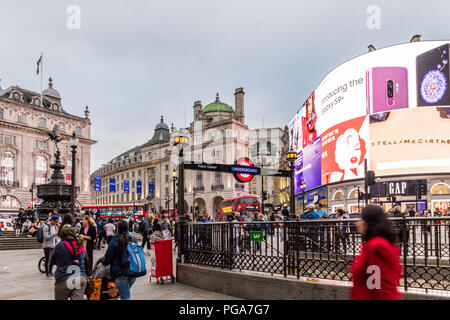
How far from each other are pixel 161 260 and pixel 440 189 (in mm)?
35063

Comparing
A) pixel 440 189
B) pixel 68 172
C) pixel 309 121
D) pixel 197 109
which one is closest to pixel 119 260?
pixel 440 189

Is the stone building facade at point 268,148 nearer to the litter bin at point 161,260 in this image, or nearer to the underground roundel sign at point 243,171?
the underground roundel sign at point 243,171

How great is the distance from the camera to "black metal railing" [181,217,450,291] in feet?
19.8

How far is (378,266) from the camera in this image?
3420 millimetres

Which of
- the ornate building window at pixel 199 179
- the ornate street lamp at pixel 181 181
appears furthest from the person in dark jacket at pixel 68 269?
the ornate building window at pixel 199 179

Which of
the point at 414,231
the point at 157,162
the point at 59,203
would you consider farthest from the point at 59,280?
the point at 157,162

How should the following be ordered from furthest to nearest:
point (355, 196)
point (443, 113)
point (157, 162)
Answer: point (157, 162), point (355, 196), point (443, 113)

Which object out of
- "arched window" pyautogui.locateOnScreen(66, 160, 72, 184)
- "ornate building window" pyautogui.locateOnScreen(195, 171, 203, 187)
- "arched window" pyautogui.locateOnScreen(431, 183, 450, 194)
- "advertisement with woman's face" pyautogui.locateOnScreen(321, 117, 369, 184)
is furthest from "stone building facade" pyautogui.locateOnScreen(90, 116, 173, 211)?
"arched window" pyautogui.locateOnScreen(431, 183, 450, 194)

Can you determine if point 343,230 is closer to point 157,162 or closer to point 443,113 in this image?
point 443,113

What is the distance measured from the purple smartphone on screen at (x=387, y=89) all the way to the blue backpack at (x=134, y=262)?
3677 cm

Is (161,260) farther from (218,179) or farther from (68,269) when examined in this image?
(218,179)

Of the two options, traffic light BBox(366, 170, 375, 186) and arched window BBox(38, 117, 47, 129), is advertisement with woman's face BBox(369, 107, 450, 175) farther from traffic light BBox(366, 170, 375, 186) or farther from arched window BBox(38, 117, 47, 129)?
arched window BBox(38, 117, 47, 129)
